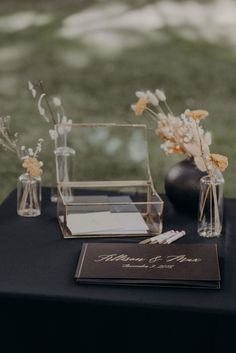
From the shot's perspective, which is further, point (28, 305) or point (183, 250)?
point (183, 250)

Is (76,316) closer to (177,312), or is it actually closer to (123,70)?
(177,312)

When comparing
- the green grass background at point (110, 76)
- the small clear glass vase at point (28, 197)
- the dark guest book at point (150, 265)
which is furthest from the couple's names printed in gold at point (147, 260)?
the green grass background at point (110, 76)

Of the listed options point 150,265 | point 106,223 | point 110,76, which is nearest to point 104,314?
point 150,265

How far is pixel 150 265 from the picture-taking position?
5.66 feet

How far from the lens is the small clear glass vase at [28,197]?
6.95 feet

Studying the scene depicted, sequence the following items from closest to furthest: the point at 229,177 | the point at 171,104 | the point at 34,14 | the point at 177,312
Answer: the point at 177,312, the point at 229,177, the point at 171,104, the point at 34,14

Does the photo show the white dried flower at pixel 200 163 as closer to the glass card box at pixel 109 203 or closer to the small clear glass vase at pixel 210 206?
the small clear glass vase at pixel 210 206

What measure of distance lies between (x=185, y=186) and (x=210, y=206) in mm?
121

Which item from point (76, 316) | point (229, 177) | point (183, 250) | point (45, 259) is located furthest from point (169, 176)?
point (229, 177)

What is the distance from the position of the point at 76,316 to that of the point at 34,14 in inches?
127

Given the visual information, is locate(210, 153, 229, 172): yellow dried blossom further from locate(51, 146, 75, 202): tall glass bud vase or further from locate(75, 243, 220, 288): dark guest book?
locate(51, 146, 75, 202): tall glass bud vase

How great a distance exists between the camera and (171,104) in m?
3.95

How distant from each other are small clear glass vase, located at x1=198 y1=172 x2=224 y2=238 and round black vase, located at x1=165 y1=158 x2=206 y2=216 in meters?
0.08

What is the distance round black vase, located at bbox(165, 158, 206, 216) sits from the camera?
2.08 m
